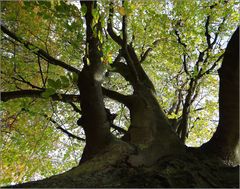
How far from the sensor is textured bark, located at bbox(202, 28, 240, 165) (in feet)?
9.66

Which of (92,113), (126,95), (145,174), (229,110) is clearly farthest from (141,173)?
(126,95)

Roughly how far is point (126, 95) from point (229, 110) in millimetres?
1906

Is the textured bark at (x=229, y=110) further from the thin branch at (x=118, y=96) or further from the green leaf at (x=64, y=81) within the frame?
the green leaf at (x=64, y=81)

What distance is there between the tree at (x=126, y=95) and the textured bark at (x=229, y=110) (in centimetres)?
1

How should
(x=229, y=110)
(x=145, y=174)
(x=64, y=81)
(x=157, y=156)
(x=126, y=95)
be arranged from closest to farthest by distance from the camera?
(x=64, y=81)
(x=145, y=174)
(x=229, y=110)
(x=157, y=156)
(x=126, y=95)

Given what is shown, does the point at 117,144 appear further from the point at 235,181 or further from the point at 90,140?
the point at 235,181

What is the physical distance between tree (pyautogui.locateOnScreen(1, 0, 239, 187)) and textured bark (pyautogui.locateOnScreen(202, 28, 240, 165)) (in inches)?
0.5

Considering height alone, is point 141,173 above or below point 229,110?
below

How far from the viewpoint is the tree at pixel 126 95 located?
2551 mm

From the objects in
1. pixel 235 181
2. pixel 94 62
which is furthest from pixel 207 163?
pixel 94 62

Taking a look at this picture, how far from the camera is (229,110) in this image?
3123 mm

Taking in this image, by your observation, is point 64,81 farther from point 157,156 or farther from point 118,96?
point 118,96

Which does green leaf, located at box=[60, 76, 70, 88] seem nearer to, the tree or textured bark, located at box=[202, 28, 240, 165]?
the tree

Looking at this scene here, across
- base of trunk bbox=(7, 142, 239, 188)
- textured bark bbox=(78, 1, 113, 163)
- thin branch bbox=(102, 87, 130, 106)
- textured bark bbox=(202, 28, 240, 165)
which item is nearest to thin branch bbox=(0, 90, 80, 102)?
thin branch bbox=(102, 87, 130, 106)
